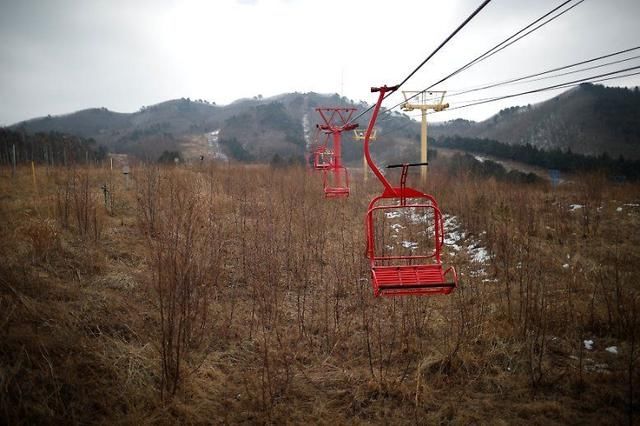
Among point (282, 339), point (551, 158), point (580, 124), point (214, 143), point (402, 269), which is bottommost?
point (282, 339)

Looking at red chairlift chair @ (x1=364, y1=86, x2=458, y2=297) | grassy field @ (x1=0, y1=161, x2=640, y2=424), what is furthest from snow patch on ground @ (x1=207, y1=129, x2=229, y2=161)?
red chairlift chair @ (x1=364, y1=86, x2=458, y2=297)

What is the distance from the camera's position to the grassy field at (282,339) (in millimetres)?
3156

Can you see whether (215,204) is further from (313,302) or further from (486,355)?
(486,355)

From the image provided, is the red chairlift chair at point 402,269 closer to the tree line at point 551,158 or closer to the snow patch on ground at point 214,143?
the tree line at point 551,158

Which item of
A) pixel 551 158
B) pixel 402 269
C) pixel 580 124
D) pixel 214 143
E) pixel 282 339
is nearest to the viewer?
pixel 402 269

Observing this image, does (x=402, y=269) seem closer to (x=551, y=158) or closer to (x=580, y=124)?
(x=551, y=158)

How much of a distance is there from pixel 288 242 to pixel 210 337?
320 cm

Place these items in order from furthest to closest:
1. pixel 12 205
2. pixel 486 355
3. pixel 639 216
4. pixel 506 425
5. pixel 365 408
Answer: pixel 639 216 < pixel 12 205 < pixel 486 355 < pixel 365 408 < pixel 506 425

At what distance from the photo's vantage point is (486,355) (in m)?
4.09

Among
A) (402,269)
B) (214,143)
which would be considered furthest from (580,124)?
(402,269)

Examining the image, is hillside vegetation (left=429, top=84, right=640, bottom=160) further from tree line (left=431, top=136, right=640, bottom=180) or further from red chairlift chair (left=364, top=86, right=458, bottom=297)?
red chairlift chair (left=364, top=86, right=458, bottom=297)

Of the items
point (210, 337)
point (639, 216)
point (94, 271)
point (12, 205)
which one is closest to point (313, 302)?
point (210, 337)

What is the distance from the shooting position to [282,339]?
4484mm

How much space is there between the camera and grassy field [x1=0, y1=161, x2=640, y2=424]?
316 cm
